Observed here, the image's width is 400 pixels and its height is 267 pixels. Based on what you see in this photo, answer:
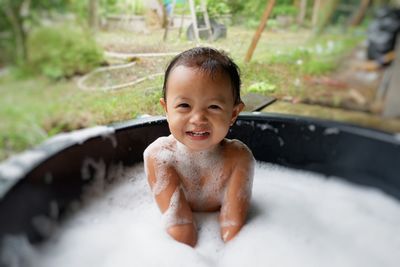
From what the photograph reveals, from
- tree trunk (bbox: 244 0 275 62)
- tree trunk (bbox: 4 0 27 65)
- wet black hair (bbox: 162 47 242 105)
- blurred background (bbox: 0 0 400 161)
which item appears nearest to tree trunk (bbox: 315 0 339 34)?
blurred background (bbox: 0 0 400 161)

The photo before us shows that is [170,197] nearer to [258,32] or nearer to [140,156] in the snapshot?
[140,156]

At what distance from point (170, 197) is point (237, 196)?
14 cm

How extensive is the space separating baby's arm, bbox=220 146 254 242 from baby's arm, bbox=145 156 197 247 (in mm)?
70

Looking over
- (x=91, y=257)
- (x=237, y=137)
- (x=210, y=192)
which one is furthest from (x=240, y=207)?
(x=91, y=257)

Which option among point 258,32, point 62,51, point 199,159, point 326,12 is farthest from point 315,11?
point 62,51

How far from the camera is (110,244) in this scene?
768mm

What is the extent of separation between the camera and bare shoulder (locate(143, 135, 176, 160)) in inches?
29.9

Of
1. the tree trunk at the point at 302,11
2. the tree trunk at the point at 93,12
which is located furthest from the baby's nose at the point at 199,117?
the tree trunk at the point at 302,11

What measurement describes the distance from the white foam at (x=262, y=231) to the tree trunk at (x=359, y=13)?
0.42 m

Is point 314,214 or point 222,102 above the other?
point 222,102

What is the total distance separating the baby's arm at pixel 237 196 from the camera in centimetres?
76

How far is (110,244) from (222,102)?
1.25 feet

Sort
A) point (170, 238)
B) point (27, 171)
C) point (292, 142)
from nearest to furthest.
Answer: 1. point (27, 171)
2. point (170, 238)
3. point (292, 142)

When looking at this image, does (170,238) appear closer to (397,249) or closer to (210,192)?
(210,192)
